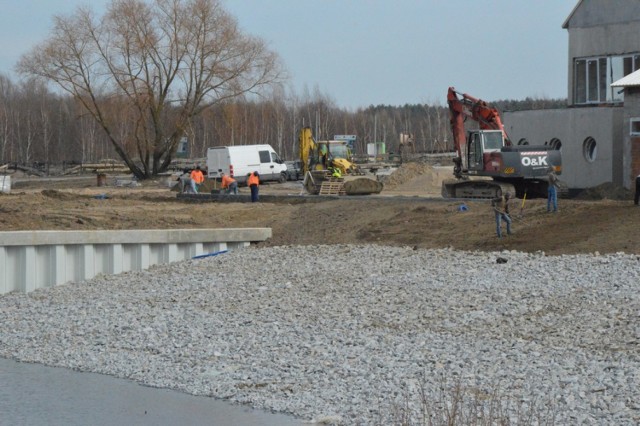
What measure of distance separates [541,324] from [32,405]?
6950mm

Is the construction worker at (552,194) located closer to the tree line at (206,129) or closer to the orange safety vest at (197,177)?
the orange safety vest at (197,177)

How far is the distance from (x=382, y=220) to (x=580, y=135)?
13.6 metres

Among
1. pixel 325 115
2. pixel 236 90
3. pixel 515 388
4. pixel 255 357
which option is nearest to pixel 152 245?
pixel 255 357

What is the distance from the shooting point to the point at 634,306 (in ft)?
48.7

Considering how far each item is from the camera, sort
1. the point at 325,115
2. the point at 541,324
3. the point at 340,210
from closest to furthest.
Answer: the point at 541,324, the point at 340,210, the point at 325,115

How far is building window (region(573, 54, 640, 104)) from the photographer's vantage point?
127 feet

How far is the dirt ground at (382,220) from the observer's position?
22.1 meters

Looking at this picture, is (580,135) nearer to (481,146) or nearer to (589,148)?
(589,148)

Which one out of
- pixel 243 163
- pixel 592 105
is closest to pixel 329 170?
pixel 243 163

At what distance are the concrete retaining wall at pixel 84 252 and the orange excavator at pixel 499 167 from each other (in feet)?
34.4

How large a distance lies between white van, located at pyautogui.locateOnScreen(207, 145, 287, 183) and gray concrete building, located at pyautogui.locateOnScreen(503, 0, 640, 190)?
15.1m

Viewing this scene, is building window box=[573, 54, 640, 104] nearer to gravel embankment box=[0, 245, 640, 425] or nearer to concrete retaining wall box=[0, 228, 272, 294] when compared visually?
gravel embankment box=[0, 245, 640, 425]

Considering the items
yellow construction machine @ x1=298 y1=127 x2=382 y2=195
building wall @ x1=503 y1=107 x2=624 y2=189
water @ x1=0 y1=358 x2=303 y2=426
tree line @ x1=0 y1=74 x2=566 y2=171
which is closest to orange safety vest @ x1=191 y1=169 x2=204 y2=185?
yellow construction machine @ x1=298 y1=127 x2=382 y2=195

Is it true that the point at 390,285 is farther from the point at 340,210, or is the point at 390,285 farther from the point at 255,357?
the point at 340,210
